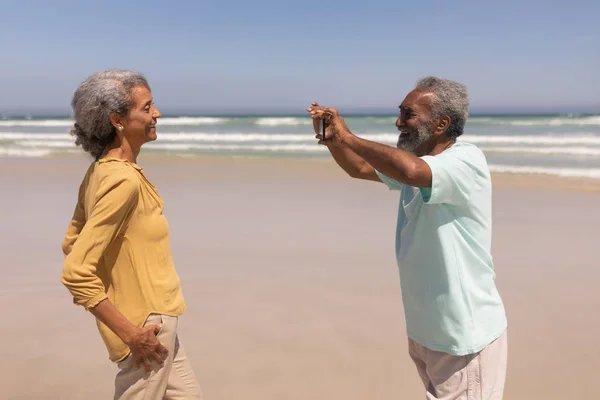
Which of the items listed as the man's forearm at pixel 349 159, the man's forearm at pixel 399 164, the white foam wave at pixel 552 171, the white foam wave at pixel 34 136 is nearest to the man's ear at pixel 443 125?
the man's forearm at pixel 399 164

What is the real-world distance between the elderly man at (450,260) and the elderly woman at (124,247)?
0.78m

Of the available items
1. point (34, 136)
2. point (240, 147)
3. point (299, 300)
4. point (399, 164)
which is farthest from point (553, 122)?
point (399, 164)

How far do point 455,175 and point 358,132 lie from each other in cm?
2529

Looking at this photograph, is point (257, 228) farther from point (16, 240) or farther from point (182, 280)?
point (16, 240)

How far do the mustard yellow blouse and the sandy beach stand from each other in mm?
1869

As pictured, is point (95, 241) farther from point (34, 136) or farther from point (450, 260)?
Answer: point (34, 136)

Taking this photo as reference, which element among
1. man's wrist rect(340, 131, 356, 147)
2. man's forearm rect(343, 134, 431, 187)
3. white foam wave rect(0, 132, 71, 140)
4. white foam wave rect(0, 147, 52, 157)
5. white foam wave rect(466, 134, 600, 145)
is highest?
man's wrist rect(340, 131, 356, 147)

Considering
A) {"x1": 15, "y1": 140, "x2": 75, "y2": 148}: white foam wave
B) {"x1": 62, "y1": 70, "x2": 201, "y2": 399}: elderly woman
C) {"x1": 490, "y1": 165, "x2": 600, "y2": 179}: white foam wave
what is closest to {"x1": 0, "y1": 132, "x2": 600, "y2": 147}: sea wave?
{"x1": 15, "y1": 140, "x2": 75, "y2": 148}: white foam wave

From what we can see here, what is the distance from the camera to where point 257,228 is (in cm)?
788

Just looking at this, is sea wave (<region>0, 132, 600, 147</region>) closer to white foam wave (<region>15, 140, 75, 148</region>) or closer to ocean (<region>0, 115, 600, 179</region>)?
ocean (<region>0, 115, 600, 179</region>)

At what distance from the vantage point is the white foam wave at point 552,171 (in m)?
13.6

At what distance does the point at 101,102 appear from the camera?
211cm

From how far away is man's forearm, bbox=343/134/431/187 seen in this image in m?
2.07

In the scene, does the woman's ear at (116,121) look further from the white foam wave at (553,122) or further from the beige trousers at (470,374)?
the white foam wave at (553,122)
